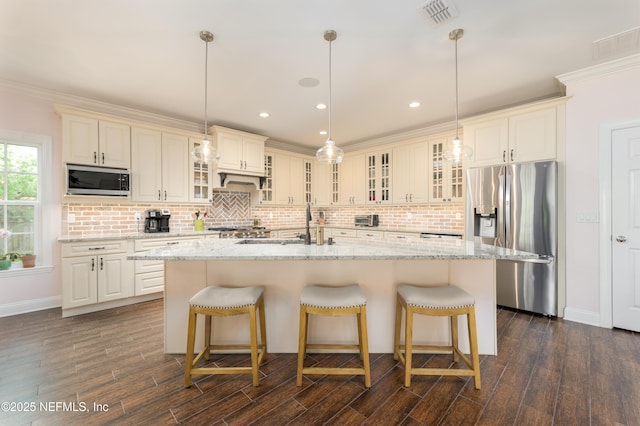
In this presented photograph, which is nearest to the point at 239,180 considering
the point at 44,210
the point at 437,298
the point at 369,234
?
the point at 44,210

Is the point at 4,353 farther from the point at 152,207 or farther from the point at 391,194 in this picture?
the point at 391,194

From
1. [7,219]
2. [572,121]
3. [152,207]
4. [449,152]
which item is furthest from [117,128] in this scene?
[572,121]

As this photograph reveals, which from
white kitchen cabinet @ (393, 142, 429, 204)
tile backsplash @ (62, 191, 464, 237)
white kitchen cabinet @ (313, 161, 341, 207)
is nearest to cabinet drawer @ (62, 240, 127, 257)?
tile backsplash @ (62, 191, 464, 237)

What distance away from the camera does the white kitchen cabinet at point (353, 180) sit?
217 inches

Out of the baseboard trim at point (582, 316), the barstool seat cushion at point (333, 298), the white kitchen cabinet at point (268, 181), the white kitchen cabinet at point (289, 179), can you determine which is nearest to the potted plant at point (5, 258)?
the white kitchen cabinet at point (268, 181)

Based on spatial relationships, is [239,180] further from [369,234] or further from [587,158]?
[587,158]

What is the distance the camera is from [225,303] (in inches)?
73.2

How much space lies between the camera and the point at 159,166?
3988mm

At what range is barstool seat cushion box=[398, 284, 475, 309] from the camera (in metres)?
1.83

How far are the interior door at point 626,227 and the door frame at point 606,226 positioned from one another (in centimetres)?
3

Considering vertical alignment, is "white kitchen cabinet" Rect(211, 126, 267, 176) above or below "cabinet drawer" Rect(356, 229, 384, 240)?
above

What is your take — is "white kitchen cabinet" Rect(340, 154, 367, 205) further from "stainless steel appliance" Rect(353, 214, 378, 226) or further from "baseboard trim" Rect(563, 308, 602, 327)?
"baseboard trim" Rect(563, 308, 602, 327)

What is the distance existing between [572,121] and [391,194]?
101 inches

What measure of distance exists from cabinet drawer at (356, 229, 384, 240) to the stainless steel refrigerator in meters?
1.79
